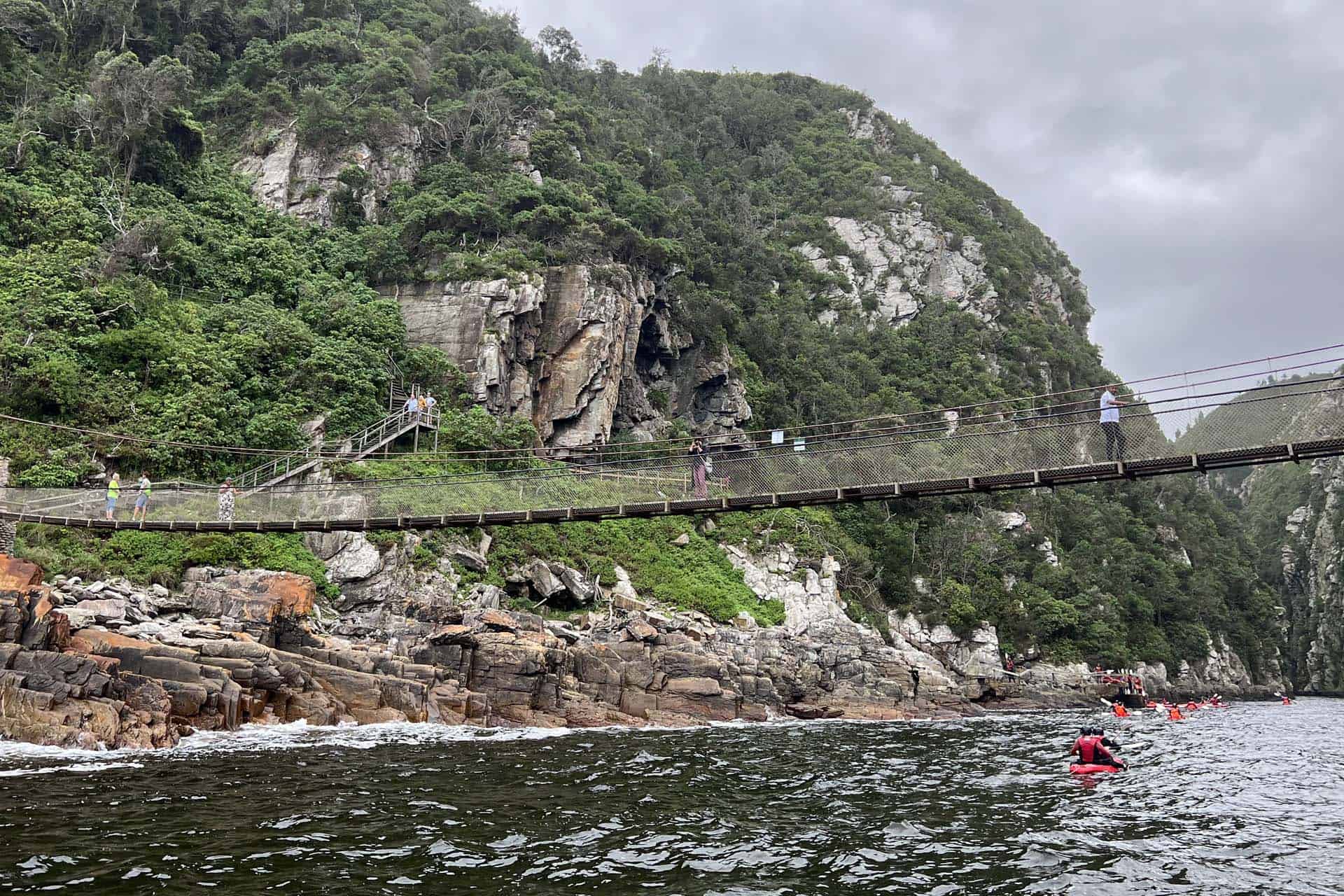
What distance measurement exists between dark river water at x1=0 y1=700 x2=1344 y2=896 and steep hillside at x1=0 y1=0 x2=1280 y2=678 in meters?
12.4

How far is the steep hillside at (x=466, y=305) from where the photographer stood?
29375 mm

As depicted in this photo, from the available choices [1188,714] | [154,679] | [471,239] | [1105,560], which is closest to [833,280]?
[1105,560]

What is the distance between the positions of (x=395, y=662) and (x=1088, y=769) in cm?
1439

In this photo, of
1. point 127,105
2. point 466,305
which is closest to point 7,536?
point 466,305

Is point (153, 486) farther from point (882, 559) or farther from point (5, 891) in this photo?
point (882, 559)

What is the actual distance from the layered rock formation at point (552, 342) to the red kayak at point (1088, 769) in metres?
23.9

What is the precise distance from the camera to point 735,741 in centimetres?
1845

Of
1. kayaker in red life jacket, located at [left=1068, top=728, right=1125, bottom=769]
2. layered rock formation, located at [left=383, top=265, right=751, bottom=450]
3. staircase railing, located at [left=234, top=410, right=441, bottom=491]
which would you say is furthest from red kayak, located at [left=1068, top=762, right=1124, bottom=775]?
layered rock formation, located at [left=383, top=265, right=751, bottom=450]

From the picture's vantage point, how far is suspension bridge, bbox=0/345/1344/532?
13.2 metres

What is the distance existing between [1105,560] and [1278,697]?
1681 centimetres

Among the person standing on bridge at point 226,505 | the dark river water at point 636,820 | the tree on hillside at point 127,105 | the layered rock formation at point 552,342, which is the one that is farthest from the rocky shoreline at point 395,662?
the tree on hillside at point 127,105

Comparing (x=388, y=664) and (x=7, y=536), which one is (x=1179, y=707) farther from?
(x=7, y=536)

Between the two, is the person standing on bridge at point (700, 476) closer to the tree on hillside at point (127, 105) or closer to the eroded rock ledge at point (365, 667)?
the eroded rock ledge at point (365, 667)

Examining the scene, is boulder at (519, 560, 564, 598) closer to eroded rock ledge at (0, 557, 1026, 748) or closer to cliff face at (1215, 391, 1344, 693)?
eroded rock ledge at (0, 557, 1026, 748)
